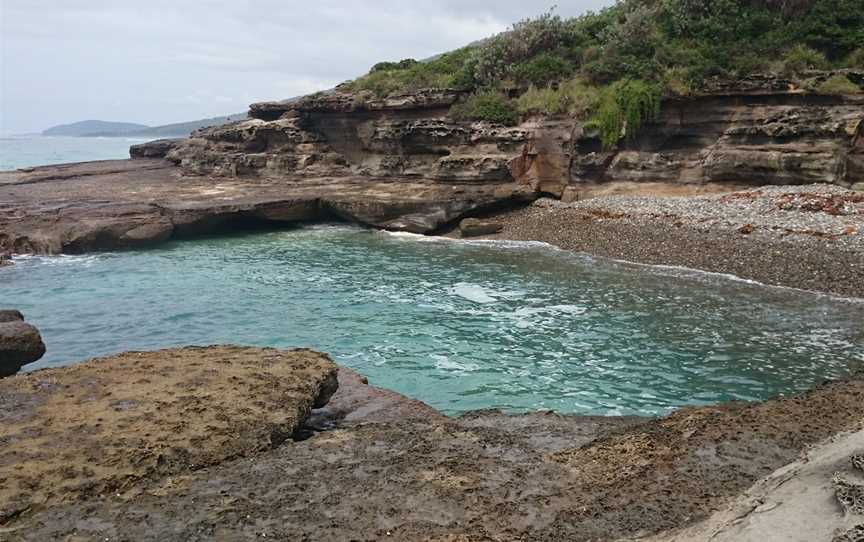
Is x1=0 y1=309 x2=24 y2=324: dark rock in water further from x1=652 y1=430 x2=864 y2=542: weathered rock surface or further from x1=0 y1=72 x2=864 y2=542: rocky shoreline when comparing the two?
x1=652 y1=430 x2=864 y2=542: weathered rock surface

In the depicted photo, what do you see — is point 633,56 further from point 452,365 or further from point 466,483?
point 466,483

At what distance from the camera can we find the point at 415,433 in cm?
712

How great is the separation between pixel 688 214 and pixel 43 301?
783 inches

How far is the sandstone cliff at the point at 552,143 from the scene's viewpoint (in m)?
22.5

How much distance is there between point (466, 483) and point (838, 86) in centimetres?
2298

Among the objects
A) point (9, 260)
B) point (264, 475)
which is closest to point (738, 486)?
point (264, 475)

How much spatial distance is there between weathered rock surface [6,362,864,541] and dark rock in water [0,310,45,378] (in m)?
5.92

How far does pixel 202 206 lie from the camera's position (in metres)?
27.2

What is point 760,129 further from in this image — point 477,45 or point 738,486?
point 738,486

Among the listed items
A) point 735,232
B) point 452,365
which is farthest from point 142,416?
point 735,232

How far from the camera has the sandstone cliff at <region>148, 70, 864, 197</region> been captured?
2245cm

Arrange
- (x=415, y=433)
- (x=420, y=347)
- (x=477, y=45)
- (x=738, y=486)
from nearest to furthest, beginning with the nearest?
1. (x=738, y=486)
2. (x=415, y=433)
3. (x=420, y=347)
4. (x=477, y=45)

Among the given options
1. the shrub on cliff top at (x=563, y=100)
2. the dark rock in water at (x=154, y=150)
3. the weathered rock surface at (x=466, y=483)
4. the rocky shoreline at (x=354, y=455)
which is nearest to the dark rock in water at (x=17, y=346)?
the rocky shoreline at (x=354, y=455)

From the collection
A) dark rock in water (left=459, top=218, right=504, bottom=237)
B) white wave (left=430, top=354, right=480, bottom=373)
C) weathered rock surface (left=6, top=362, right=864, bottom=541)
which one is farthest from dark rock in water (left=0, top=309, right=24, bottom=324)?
dark rock in water (left=459, top=218, right=504, bottom=237)
